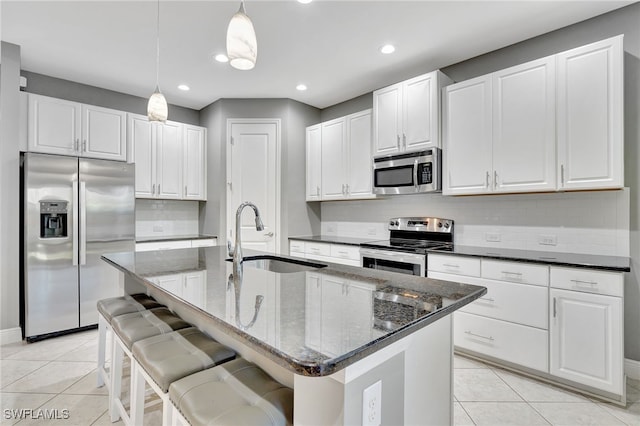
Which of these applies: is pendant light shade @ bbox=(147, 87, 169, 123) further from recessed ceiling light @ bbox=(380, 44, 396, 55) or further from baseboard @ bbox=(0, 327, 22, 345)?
baseboard @ bbox=(0, 327, 22, 345)

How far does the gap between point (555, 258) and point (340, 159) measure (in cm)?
249

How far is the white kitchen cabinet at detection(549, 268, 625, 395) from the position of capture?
6.59 feet

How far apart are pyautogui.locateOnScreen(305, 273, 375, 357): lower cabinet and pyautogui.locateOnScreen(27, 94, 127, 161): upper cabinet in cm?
342

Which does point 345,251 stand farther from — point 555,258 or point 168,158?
point 168,158

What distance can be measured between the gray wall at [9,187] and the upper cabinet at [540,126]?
13.2 feet

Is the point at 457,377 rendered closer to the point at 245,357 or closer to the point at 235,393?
the point at 245,357

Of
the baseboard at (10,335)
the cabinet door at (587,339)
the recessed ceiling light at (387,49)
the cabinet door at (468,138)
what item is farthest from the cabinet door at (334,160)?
the baseboard at (10,335)

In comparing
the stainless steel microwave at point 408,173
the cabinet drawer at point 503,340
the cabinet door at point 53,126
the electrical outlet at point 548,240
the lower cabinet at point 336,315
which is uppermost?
the cabinet door at point 53,126

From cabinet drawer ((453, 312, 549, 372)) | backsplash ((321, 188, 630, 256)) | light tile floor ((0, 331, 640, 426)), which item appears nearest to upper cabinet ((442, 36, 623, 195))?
backsplash ((321, 188, 630, 256))

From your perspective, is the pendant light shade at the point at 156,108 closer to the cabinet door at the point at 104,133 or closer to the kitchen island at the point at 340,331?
the kitchen island at the point at 340,331

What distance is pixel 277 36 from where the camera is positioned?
283cm

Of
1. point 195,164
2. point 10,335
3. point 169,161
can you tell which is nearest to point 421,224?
point 195,164

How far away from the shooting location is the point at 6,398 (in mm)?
2117

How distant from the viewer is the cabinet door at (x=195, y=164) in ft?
14.5
